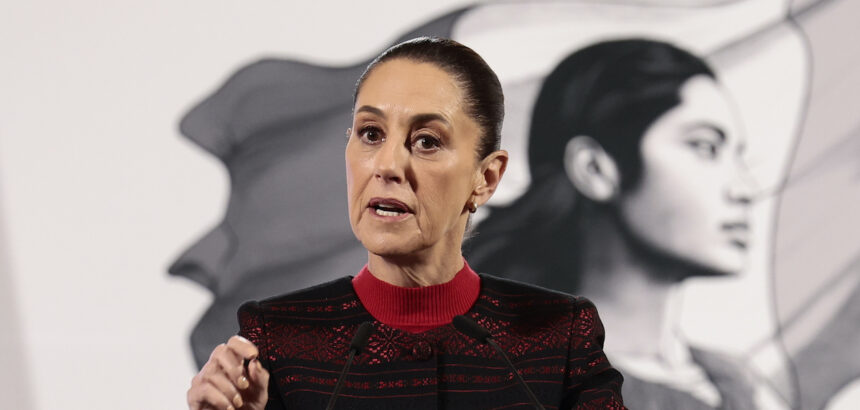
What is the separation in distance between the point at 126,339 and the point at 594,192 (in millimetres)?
1214

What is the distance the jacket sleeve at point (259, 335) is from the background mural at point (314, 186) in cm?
105

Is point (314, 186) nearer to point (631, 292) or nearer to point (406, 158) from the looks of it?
point (631, 292)

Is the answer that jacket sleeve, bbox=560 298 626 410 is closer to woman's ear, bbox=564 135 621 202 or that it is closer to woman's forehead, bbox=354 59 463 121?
woman's forehead, bbox=354 59 463 121

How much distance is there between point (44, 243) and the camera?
2.21m

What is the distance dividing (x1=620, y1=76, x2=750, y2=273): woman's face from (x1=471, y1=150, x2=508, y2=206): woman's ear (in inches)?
42.3

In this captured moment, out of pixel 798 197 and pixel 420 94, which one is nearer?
pixel 420 94

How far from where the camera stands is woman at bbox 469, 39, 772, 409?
2256mm

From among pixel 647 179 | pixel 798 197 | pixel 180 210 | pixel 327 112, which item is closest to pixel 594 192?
pixel 647 179

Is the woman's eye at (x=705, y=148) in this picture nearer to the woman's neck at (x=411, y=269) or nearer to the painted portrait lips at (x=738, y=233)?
the painted portrait lips at (x=738, y=233)

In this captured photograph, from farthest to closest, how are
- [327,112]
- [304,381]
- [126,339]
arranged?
[327,112] → [126,339] → [304,381]

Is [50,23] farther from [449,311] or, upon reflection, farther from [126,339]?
[449,311]

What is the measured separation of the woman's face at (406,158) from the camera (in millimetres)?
1133

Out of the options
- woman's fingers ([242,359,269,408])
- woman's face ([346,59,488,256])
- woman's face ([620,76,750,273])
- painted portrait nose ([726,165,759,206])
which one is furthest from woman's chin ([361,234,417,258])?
painted portrait nose ([726,165,759,206])

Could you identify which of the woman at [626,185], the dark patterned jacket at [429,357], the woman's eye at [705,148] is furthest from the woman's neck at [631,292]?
the dark patterned jacket at [429,357]
